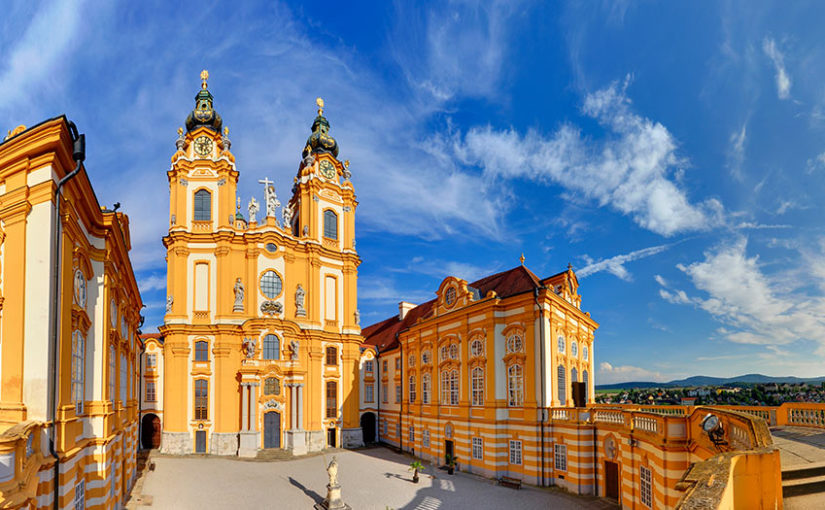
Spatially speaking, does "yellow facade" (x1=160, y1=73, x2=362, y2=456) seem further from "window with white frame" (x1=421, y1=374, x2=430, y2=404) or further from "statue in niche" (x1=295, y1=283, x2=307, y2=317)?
"window with white frame" (x1=421, y1=374, x2=430, y2=404)

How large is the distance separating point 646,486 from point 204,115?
41.1 metres

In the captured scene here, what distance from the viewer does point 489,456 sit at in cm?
2748

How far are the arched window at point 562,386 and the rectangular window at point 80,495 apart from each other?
22203mm

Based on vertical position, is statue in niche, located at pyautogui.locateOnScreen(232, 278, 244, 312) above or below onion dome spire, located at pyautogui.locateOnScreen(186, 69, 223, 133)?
below

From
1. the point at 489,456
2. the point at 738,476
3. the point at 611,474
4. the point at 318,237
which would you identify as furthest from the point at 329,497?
the point at 318,237

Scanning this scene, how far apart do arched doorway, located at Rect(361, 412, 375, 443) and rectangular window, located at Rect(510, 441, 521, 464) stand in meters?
18.9

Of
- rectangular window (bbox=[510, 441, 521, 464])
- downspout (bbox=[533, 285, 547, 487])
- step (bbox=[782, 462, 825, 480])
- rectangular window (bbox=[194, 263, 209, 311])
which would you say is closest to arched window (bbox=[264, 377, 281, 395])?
rectangular window (bbox=[194, 263, 209, 311])

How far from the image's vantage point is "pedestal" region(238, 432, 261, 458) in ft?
117

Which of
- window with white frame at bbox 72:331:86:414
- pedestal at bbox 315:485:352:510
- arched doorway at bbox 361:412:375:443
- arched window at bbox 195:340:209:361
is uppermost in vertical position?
window with white frame at bbox 72:331:86:414

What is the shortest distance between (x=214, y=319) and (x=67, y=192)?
29.7 meters

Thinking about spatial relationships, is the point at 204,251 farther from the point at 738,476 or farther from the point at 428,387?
the point at 738,476

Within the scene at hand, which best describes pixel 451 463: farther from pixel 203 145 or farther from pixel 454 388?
pixel 203 145

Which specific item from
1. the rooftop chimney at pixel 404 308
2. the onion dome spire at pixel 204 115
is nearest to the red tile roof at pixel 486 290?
the rooftop chimney at pixel 404 308

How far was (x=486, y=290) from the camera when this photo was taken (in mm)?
33125
